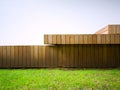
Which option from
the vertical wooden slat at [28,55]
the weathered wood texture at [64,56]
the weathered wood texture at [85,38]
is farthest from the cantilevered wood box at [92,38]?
the vertical wooden slat at [28,55]

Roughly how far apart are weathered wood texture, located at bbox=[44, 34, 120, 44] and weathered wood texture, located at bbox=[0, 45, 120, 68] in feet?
3.51

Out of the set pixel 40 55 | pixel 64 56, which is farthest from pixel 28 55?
pixel 64 56

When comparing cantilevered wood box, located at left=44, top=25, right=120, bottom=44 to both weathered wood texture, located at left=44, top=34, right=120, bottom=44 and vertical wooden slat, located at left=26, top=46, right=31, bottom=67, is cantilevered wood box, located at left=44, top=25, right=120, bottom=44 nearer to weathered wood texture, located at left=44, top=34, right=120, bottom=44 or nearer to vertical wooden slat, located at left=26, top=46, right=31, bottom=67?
weathered wood texture, located at left=44, top=34, right=120, bottom=44

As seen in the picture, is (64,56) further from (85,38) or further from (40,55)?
(85,38)

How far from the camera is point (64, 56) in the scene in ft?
32.1

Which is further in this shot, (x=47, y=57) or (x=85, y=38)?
(x=47, y=57)

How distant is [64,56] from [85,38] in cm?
154

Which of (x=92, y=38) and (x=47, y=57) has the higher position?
(x=92, y=38)

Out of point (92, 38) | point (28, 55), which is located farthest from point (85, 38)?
point (28, 55)

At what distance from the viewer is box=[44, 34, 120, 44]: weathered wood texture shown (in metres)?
8.60

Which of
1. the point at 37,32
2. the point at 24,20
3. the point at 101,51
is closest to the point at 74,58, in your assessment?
the point at 101,51

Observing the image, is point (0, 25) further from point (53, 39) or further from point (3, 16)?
point (53, 39)

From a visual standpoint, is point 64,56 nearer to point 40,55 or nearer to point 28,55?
point 40,55

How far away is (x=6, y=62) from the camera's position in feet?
32.3
